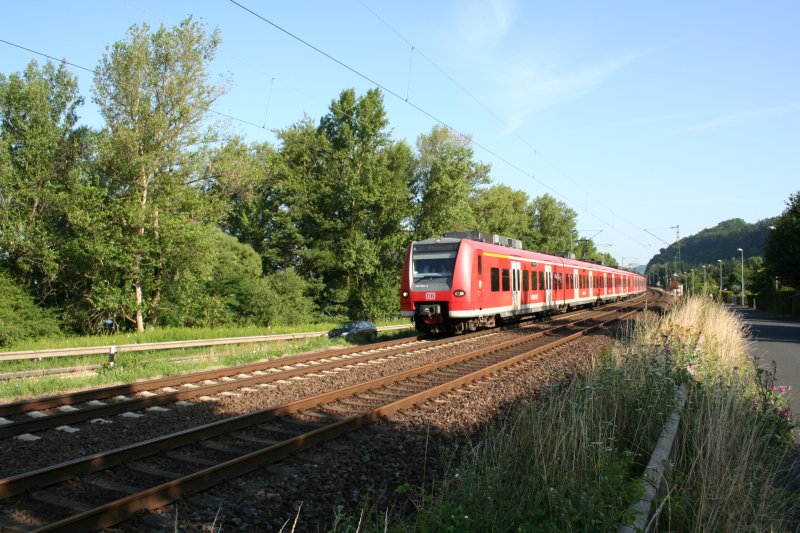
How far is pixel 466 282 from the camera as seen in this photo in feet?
56.2

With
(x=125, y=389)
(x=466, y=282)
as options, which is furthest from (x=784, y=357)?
(x=125, y=389)

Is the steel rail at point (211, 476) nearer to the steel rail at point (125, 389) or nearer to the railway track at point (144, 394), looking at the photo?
the railway track at point (144, 394)

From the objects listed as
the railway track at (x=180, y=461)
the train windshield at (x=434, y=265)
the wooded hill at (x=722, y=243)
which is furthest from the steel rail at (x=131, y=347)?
the wooded hill at (x=722, y=243)

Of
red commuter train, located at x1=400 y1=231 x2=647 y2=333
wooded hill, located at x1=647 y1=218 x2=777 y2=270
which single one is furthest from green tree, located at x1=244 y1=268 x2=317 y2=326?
wooded hill, located at x1=647 y1=218 x2=777 y2=270

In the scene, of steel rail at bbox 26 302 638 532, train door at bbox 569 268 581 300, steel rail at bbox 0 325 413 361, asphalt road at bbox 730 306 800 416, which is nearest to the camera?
steel rail at bbox 26 302 638 532

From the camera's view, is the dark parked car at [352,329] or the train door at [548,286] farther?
the train door at [548,286]

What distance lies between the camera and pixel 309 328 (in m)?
24.4

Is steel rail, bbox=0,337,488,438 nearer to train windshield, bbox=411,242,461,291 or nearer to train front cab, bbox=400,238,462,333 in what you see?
train front cab, bbox=400,238,462,333

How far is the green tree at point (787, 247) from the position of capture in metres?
41.5

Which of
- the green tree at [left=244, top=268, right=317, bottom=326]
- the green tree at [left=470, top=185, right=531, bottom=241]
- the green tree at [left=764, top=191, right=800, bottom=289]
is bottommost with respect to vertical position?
the green tree at [left=244, top=268, right=317, bottom=326]

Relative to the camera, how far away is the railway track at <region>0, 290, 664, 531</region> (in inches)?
180

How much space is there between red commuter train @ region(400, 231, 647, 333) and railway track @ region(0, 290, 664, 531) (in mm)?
7551

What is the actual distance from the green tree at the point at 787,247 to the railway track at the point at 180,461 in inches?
1623

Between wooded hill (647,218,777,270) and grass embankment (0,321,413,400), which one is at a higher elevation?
wooded hill (647,218,777,270)
